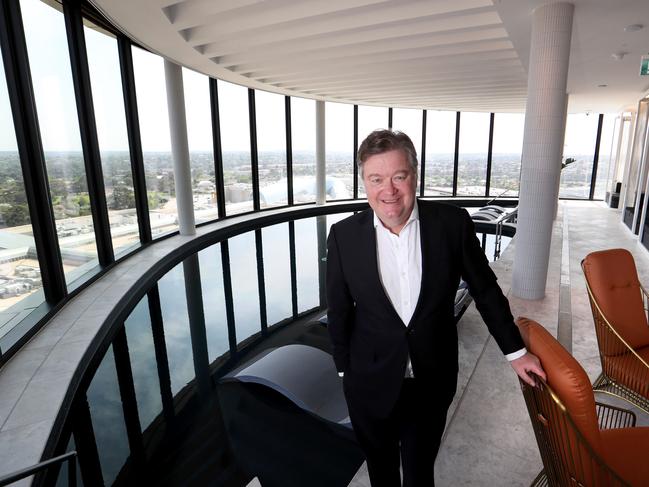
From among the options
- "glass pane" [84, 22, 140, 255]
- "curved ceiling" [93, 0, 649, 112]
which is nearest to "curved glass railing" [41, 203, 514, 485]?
"glass pane" [84, 22, 140, 255]

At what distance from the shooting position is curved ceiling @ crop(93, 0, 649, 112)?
4746mm

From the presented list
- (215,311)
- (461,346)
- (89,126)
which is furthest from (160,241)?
(461,346)

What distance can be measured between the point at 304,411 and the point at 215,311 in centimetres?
250

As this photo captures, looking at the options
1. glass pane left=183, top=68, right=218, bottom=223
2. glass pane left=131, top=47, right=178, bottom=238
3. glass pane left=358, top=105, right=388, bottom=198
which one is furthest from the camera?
glass pane left=358, top=105, right=388, bottom=198

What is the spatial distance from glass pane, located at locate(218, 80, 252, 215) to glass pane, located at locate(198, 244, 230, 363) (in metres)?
3.12

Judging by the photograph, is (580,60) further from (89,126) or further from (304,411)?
(89,126)

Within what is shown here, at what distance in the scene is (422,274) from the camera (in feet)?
4.39

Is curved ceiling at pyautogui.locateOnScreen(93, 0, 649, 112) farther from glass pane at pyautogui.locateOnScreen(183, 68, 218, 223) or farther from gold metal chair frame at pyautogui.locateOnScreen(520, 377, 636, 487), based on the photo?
gold metal chair frame at pyautogui.locateOnScreen(520, 377, 636, 487)

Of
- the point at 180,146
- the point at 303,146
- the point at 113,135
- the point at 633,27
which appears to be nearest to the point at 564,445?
the point at 633,27

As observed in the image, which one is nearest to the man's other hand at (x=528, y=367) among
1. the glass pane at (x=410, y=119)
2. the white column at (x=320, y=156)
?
the white column at (x=320, y=156)

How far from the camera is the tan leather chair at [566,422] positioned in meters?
1.12

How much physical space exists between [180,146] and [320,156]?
18.1 ft

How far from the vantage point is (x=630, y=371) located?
207 cm

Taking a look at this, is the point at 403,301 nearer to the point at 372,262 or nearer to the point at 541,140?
the point at 372,262
